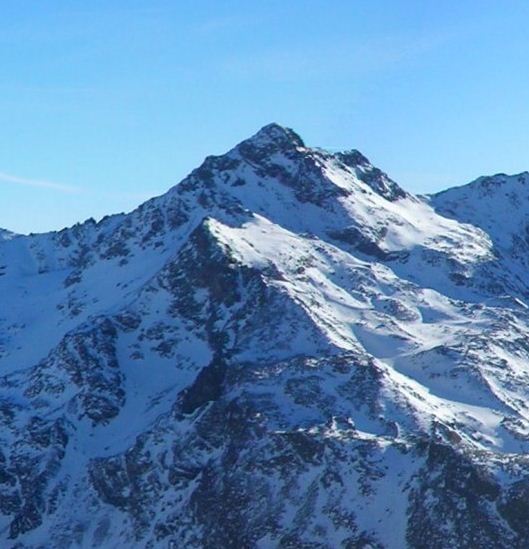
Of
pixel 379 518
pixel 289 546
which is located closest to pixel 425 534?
pixel 379 518

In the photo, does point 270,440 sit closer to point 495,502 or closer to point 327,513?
point 327,513

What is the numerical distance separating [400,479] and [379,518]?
7.33 metres

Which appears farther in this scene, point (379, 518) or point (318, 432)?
point (318, 432)

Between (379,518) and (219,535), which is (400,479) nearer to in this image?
(379,518)

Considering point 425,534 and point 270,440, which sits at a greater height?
point 270,440

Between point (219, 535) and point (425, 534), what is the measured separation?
31.3m

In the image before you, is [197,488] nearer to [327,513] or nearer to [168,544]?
[168,544]

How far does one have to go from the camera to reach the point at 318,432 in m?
198

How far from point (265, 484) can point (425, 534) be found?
27.3 m

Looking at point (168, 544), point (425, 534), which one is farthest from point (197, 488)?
point (425, 534)

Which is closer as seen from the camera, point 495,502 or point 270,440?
point 495,502

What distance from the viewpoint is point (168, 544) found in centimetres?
19425

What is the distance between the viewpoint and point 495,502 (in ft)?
595

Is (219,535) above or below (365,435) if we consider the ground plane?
below
